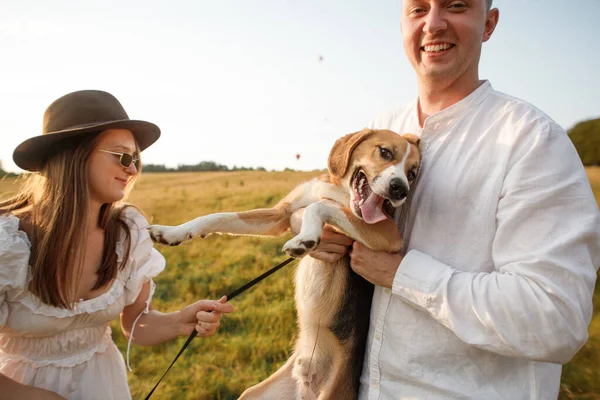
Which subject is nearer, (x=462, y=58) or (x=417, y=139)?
(x=462, y=58)

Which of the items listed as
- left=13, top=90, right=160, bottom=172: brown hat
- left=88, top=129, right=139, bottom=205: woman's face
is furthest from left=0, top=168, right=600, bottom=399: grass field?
left=88, top=129, right=139, bottom=205: woman's face

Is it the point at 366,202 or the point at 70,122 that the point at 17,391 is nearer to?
the point at 70,122

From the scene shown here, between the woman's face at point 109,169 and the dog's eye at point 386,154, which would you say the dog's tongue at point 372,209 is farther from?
the woman's face at point 109,169

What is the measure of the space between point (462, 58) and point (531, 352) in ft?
4.61

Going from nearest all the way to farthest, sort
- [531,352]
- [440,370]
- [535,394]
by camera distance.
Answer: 1. [531,352]
2. [535,394]
3. [440,370]

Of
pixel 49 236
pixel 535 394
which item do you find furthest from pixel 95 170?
pixel 535 394

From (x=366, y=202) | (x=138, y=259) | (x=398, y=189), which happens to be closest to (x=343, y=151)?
(x=366, y=202)

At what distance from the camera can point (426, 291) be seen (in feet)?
6.33

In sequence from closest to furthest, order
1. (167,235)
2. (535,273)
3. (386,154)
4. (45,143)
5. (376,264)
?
(535,273), (376,264), (45,143), (167,235), (386,154)

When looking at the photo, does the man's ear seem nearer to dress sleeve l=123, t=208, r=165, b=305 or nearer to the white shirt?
the white shirt

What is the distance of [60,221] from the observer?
2.32 m

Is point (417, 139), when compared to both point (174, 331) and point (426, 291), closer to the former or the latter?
point (426, 291)

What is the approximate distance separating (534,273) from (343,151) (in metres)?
1.41

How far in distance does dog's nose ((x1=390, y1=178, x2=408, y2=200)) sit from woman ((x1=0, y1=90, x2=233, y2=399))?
3.90ft
